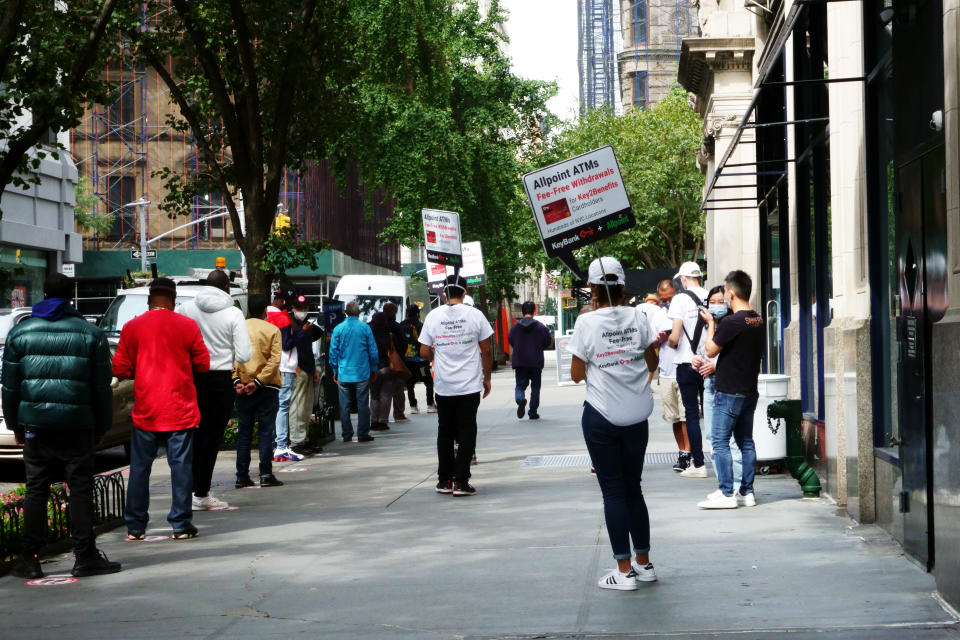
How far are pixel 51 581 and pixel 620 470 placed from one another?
3.65 meters

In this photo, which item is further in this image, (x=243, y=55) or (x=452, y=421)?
(x=243, y=55)

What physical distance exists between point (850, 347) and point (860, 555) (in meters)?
1.75

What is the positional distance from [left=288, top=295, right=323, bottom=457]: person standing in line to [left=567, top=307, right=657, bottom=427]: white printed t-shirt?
333 inches

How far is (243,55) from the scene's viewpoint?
17203 millimetres

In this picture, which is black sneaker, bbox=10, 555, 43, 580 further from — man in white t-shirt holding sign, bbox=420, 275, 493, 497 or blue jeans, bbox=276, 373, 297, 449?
blue jeans, bbox=276, 373, 297, 449

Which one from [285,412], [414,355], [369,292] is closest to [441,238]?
[414,355]

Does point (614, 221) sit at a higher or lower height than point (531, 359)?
higher

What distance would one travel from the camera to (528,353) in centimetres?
2112

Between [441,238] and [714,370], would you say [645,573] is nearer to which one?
[714,370]

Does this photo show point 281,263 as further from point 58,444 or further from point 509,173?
point 509,173

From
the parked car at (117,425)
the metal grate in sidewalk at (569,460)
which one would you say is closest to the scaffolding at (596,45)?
the metal grate in sidewalk at (569,460)

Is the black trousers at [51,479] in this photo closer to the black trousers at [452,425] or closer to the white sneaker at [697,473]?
the black trousers at [452,425]

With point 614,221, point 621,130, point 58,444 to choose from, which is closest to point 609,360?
point 58,444

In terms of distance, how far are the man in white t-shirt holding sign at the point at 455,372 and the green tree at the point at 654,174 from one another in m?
39.7
